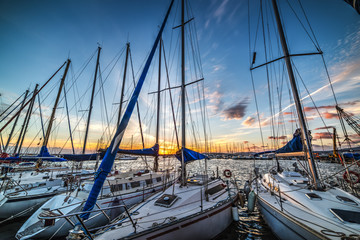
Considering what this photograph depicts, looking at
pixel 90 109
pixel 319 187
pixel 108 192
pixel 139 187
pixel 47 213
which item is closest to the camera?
pixel 47 213

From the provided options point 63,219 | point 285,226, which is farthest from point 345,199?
point 63,219

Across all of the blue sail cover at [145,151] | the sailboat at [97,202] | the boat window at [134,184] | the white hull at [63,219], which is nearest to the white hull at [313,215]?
the sailboat at [97,202]

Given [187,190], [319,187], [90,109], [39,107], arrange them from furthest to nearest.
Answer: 1. [39,107]
2. [90,109]
3. [187,190]
4. [319,187]

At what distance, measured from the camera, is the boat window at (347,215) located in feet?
15.8

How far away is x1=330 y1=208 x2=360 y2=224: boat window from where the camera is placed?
4.83 m

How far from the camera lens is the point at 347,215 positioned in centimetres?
507

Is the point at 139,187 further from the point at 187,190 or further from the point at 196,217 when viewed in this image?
the point at 196,217

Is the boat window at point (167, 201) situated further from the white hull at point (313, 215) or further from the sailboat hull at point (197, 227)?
the white hull at point (313, 215)

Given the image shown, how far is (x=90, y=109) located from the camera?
19703 millimetres

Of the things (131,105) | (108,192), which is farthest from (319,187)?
(108,192)

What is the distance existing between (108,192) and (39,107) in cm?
2233

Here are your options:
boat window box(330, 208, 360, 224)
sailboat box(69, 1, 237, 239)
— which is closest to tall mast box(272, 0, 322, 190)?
boat window box(330, 208, 360, 224)

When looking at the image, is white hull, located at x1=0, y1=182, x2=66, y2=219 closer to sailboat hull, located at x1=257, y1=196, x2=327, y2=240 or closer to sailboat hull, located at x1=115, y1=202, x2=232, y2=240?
sailboat hull, located at x1=115, y1=202, x2=232, y2=240

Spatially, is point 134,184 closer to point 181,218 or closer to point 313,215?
point 181,218
